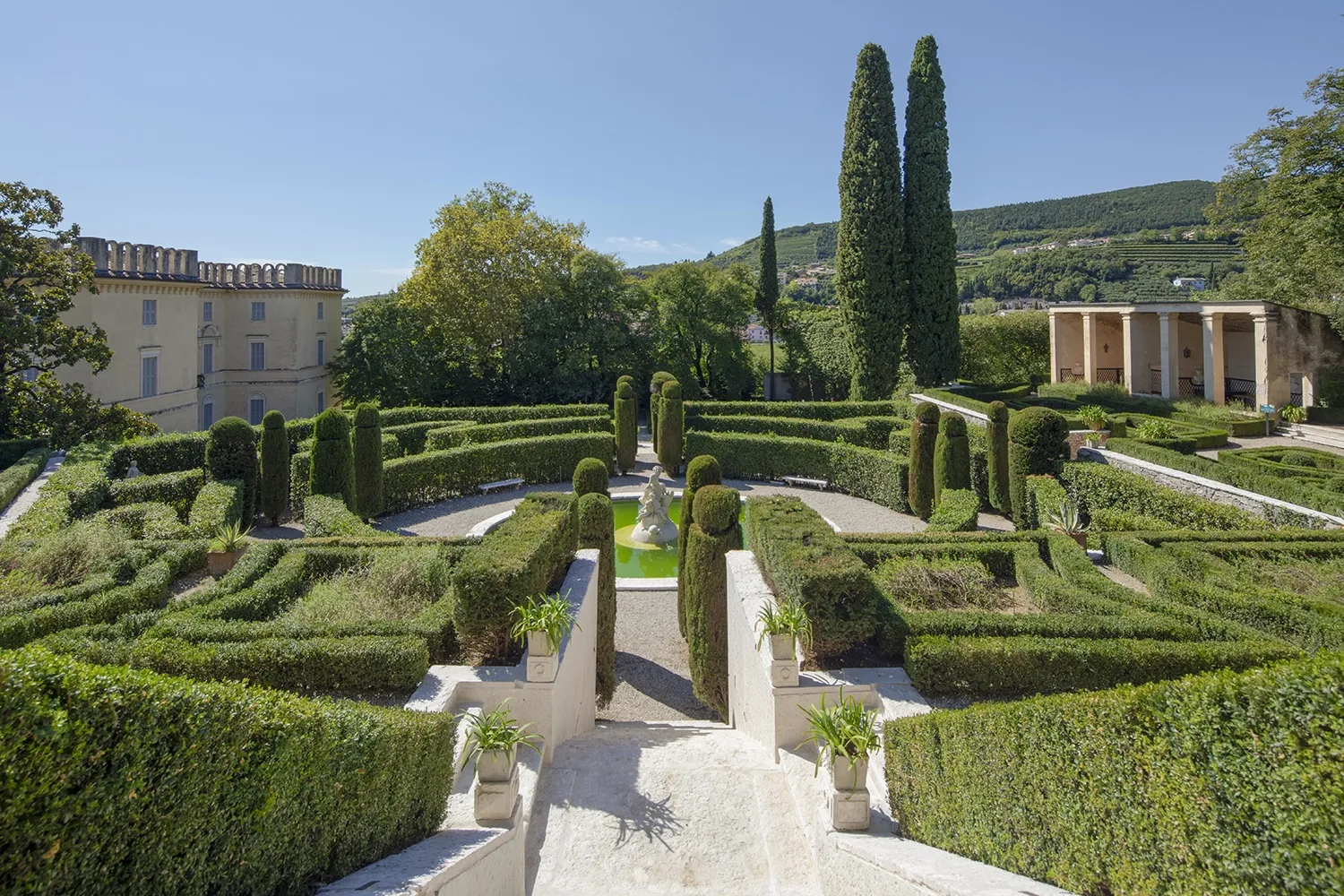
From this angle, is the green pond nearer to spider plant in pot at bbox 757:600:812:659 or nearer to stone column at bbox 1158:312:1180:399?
spider plant in pot at bbox 757:600:812:659

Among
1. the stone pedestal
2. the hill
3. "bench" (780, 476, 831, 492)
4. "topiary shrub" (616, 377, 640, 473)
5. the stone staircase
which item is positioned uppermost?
the hill

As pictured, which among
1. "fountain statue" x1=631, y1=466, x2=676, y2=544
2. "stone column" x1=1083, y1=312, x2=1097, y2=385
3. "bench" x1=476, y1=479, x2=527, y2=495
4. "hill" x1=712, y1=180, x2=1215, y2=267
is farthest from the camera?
"hill" x1=712, y1=180, x2=1215, y2=267

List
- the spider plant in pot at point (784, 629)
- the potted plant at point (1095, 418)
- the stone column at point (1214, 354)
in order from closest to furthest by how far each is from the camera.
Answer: the spider plant in pot at point (784, 629) → the potted plant at point (1095, 418) → the stone column at point (1214, 354)

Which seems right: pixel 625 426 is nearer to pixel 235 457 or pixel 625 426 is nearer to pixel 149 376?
pixel 235 457

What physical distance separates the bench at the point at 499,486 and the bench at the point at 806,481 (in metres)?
7.88

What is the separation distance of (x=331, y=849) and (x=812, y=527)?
6.66 m

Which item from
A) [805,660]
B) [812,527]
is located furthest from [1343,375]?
[805,660]

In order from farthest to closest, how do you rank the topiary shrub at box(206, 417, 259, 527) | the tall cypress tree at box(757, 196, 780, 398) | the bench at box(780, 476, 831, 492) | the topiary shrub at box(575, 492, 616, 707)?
the tall cypress tree at box(757, 196, 780, 398) < the bench at box(780, 476, 831, 492) < the topiary shrub at box(206, 417, 259, 527) < the topiary shrub at box(575, 492, 616, 707)

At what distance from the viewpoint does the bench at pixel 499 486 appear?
21000 mm

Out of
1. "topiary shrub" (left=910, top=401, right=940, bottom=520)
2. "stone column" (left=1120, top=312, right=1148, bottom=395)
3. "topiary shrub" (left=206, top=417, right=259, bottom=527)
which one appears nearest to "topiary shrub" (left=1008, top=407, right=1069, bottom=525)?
"topiary shrub" (left=910, top=401, right=940, bottom=520)

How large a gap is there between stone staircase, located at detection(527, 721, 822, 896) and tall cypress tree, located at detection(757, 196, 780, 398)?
34.3 m

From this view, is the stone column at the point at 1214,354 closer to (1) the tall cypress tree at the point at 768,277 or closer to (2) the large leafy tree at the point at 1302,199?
(2) the large leafy tree at the point at 1302,199

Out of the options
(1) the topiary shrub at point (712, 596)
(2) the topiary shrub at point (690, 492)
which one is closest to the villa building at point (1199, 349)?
(2) the topiary shrub at point (690, 492)

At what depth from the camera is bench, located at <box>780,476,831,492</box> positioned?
2177 centimetres
